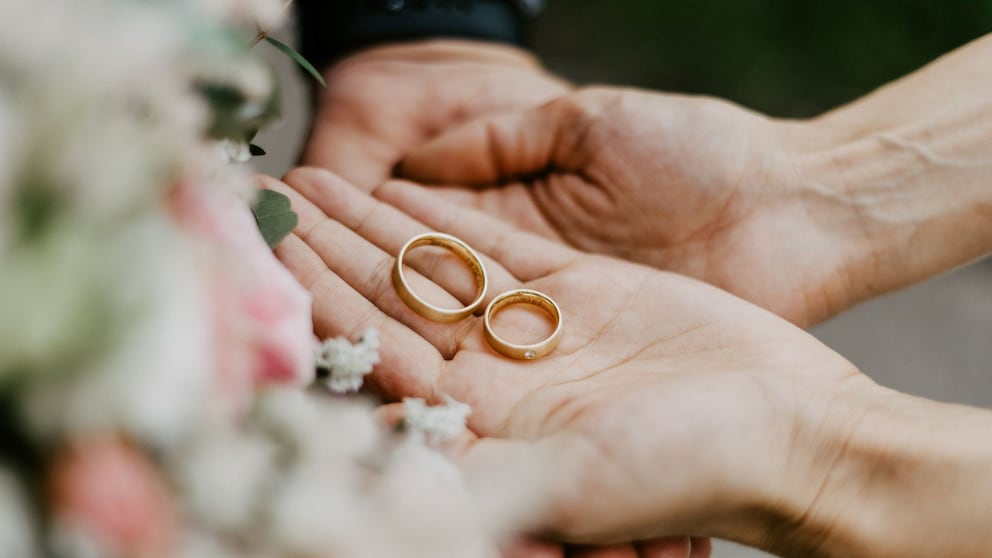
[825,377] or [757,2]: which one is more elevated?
[757,2]

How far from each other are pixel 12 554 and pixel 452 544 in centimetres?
15

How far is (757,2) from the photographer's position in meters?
1.86

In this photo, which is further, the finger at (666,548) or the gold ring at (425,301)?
the gold ring at (425,301)

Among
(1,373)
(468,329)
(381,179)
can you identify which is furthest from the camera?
(381,179)

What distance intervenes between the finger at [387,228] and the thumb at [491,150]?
157 mm

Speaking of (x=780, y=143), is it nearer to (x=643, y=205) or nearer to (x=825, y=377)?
(x=643, y=205)

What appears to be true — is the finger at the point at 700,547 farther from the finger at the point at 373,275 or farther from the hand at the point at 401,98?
the hand at the point at 401,98

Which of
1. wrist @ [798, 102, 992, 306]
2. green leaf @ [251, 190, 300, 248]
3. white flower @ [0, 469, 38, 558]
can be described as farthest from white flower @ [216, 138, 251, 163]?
wrist @ [798, 102, 992, 306]

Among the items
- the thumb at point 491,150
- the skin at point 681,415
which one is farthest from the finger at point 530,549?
the thumb at point 491,150

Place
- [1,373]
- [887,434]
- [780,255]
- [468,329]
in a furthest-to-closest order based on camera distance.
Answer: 1. [780,255]
2. [468,329]
3. [887,434]
4. [1,373]

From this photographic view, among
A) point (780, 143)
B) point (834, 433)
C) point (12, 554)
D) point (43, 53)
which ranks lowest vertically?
point (834, 433)

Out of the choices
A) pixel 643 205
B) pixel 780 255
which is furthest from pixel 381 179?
pixel 780 255

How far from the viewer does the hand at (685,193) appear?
3.28 feet

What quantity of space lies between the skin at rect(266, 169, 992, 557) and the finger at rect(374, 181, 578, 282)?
41 mm
